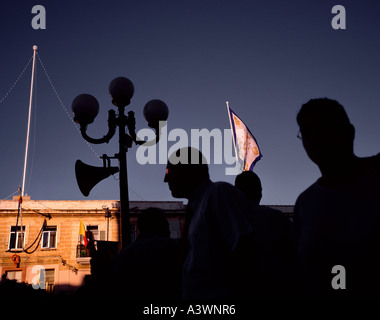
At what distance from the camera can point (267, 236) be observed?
89.6 inches

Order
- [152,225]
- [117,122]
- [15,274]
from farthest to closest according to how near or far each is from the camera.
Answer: [15,274] < [117,122] < [152,225]

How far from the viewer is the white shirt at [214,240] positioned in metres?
1.63

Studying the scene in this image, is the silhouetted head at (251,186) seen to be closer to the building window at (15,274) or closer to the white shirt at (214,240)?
the white shirt at (214,240)

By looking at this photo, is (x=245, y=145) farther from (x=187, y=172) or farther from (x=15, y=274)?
(x=15, y=274)

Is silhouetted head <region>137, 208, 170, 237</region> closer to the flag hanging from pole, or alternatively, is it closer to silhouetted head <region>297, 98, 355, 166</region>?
silhouetted head <region>297, 98, 355, 166</region>

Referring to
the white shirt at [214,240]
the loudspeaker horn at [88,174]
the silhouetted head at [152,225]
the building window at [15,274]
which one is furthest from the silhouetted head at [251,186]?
the building window at [15,274]

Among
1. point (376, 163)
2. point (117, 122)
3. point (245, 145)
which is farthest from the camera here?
point (245, 145)

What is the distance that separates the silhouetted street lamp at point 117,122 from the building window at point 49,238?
20.1m

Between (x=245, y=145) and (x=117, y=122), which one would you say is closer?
(x=117, y=122)

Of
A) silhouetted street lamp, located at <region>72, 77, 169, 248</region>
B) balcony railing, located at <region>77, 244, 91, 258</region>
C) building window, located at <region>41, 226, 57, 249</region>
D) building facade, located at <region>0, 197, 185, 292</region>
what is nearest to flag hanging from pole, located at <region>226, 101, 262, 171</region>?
silhouetted street lamp, located at <region>72, 77, 169, 248</region>

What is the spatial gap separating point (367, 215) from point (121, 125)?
419 centimetres

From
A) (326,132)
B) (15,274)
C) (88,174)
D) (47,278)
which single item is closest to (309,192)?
(326,132)

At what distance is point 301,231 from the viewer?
1536 millimetres

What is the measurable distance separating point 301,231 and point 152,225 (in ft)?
5.47
